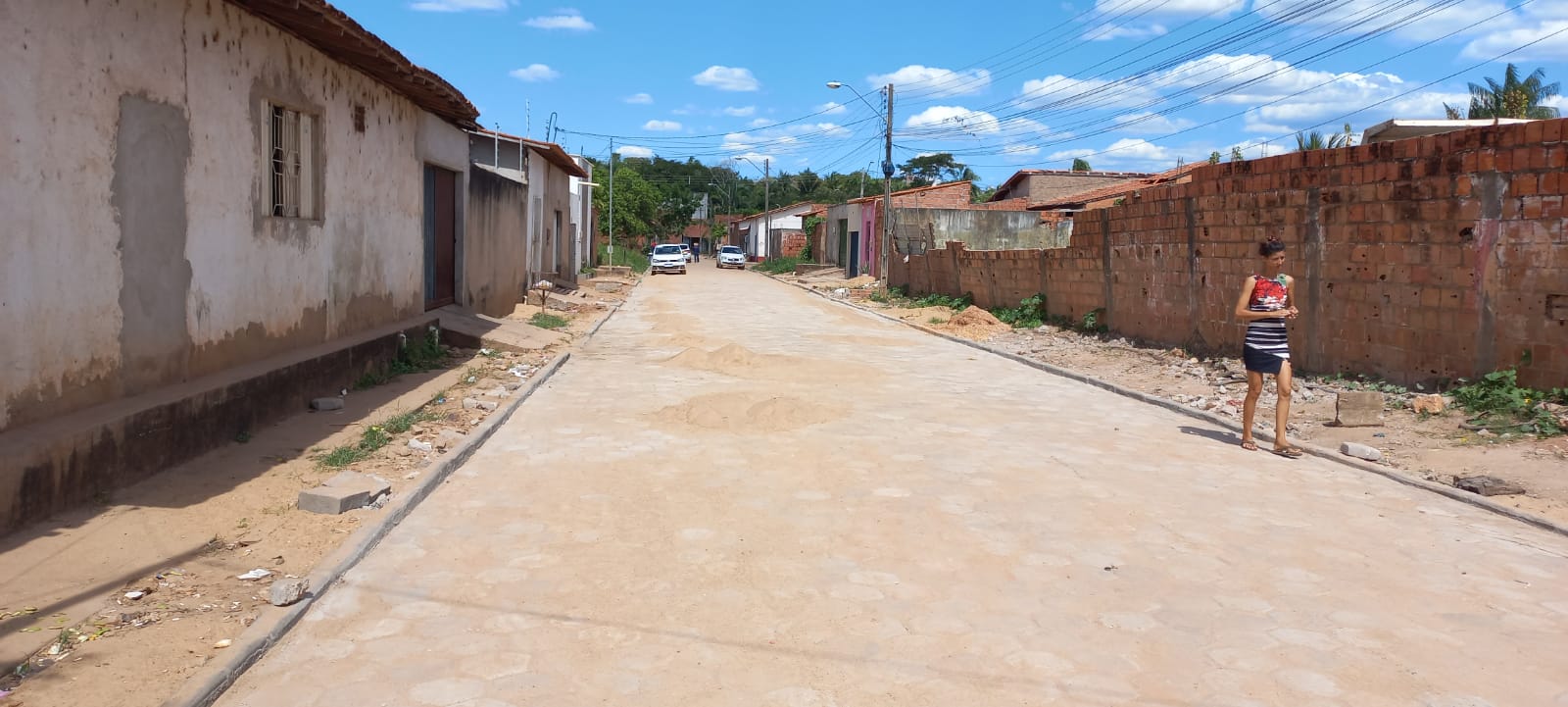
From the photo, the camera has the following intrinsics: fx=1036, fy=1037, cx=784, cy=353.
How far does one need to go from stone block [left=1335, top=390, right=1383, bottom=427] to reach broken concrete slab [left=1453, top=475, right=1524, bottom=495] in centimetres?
186

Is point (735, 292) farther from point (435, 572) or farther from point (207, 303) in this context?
point (435, 572)

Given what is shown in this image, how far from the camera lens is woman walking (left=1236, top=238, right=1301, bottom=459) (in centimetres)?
812

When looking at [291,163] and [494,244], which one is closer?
[291,163]

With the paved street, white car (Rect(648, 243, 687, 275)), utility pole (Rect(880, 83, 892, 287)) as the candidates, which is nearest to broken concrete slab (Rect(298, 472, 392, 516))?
Result: the paved street

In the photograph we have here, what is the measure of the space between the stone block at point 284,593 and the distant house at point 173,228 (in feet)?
5.08

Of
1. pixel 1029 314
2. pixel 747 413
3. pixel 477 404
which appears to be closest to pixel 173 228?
pixel 477 404

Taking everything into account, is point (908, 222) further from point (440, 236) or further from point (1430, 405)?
point (1430, 405)

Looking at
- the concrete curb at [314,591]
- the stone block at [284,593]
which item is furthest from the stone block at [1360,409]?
the stone block at [284,593]

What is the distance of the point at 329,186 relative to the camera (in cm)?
1000

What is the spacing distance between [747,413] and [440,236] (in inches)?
313

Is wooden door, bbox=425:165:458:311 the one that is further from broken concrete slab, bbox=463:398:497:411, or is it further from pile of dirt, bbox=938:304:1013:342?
pile of dirt, bbox=938:304:1013:342

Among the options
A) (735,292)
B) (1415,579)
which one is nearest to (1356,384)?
(1415,579)

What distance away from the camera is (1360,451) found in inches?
313

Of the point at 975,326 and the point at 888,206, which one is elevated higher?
the point at 888,206
